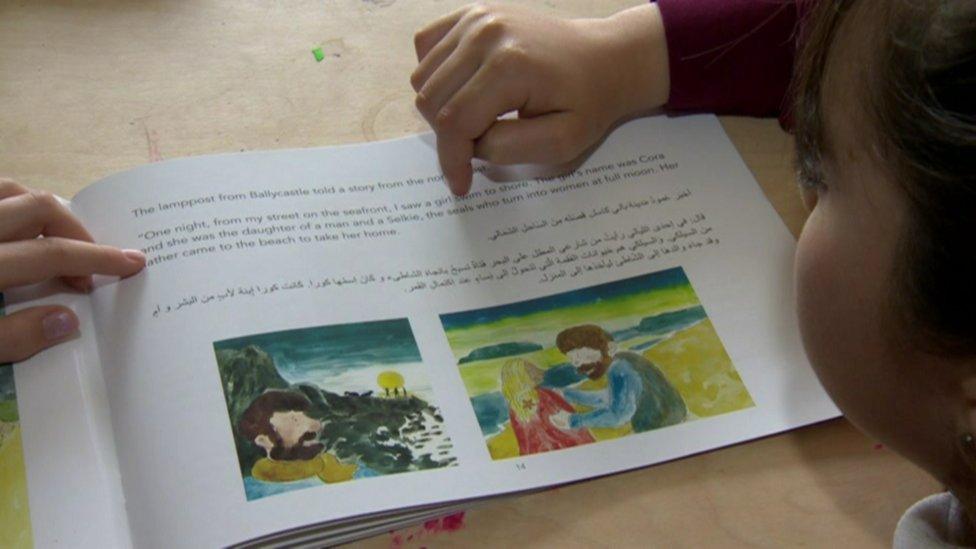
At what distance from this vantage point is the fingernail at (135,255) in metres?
0.64

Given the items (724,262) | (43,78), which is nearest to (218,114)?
(43,78)

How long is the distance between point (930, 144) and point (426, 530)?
1.01 ft

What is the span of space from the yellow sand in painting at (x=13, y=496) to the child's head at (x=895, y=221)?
410 millimetres

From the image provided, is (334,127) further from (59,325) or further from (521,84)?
(59,325)

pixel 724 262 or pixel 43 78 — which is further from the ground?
pixel 43 78

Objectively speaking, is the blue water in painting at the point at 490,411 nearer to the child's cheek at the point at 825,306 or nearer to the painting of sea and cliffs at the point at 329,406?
the painting of sea and cliffs at the point at 329,406

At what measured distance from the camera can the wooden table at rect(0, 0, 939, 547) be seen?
0.57 m

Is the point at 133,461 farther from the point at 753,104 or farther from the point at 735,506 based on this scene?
the point at 753,104

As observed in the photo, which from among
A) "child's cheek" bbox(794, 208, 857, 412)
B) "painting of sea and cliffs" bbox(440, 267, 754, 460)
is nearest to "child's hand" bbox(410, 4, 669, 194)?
"painting of sea and cliffs" bbox(440, 267, 754, 460)

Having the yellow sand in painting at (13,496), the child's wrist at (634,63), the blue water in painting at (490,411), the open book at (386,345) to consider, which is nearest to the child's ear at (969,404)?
the open book at (386,345)

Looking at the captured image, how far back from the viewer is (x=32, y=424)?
581 mm

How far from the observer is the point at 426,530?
560mm

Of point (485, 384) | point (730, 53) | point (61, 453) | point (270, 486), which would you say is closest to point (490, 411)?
point (485, 384)

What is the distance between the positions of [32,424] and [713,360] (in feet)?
1.25
